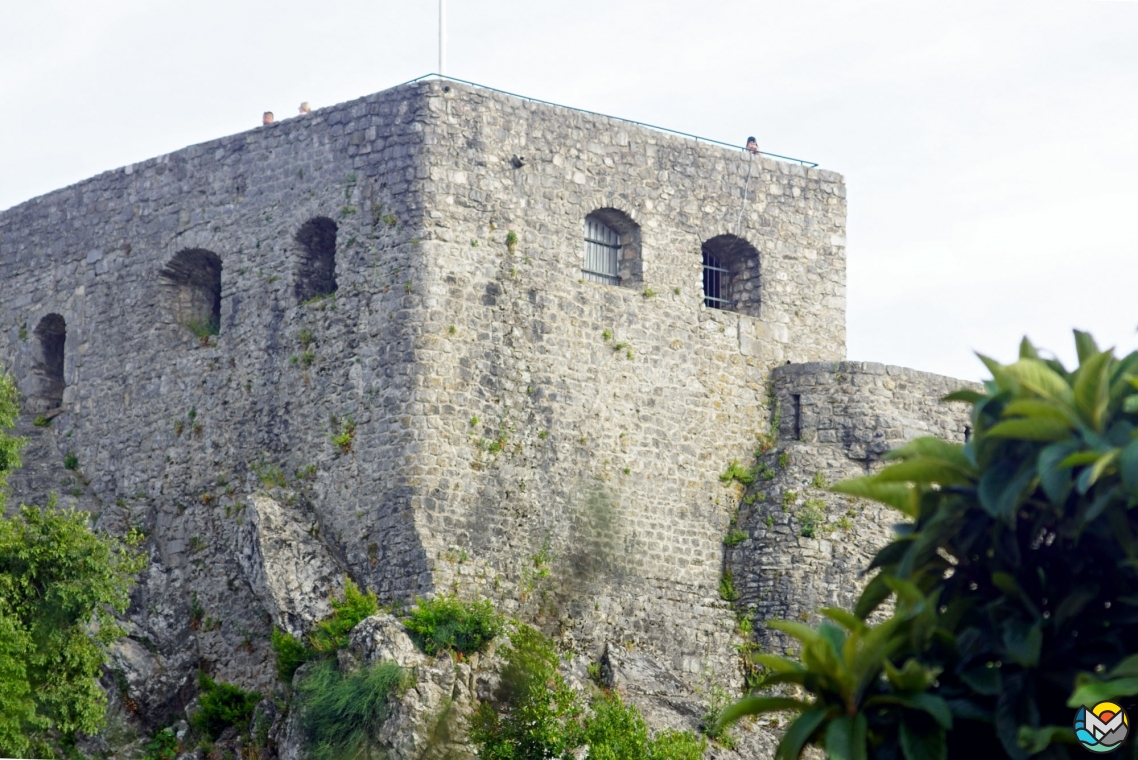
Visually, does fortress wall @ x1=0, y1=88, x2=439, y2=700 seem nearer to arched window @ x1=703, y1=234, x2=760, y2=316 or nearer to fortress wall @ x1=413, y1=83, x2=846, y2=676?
fortress wall @ x1=413, y1=83, x2=846, y2=676

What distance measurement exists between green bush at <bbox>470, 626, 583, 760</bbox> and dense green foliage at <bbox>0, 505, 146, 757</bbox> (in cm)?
464

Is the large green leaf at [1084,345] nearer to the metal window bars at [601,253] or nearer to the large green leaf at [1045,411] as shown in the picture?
the large green leaf at [1045,411]

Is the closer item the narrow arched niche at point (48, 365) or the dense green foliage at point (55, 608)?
the dense green foliage at point (55, 608)

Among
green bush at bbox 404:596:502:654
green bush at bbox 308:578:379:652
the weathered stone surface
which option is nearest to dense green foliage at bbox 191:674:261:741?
the weathered stone surface

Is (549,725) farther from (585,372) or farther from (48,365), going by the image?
(48,365)

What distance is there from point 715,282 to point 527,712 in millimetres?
8521

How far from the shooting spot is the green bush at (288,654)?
2403cm

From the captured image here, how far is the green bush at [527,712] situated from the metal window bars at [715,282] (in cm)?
675

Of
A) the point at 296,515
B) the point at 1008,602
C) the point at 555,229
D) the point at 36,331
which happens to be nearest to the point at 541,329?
the point at 555,229

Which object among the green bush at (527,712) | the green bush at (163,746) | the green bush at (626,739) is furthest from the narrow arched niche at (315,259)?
the green bush at (626,739)

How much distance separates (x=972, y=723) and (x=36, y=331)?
61.8 feet

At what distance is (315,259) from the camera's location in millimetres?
26984

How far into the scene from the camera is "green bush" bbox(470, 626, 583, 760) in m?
22.2

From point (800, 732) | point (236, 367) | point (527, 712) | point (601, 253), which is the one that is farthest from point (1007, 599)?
point (236, 367)
